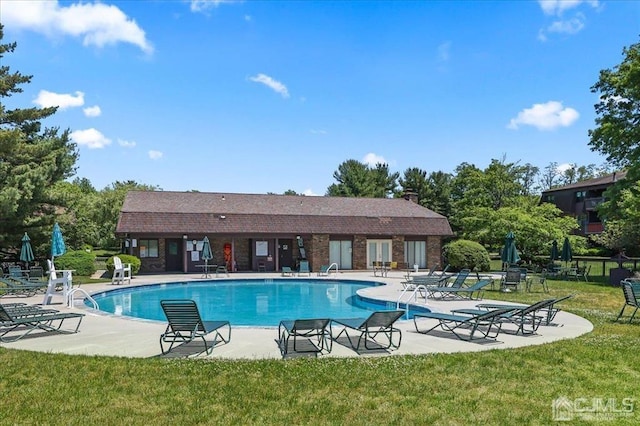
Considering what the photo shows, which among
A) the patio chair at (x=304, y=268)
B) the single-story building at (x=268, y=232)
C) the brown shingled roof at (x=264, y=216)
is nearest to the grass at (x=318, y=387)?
the patio chair at (x=304, y=268)

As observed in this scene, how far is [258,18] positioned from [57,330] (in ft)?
33.2

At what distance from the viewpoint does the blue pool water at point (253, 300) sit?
14578 mm

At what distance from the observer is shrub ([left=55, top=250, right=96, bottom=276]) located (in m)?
23.3

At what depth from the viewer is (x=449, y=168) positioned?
50.1 metres

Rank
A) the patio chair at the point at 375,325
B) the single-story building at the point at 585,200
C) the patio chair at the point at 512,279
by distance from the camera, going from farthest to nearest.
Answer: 1. the single-story building at the point at 585,200
2. the patio chair at the point at 512,279
3. the patio chair at the point at 375,325

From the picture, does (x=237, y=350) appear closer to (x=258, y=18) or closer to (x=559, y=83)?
(x=258, y=18)

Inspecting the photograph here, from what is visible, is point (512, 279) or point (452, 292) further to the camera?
point (512, 279)

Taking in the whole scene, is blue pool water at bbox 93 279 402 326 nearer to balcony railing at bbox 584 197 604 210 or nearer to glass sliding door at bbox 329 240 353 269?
glass sliding door at bbox 329 240 353 269

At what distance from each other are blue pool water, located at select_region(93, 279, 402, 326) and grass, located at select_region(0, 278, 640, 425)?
6.03m

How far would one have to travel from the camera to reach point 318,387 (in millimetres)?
6035

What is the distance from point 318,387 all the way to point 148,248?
2380 centimetres

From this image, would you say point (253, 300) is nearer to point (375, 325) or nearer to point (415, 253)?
point (375, 325)

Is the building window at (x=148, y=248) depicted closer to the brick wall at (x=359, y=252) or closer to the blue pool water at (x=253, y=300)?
the blue pool water at (x=253, y=300)

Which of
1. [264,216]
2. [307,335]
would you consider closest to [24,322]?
[307,335]
